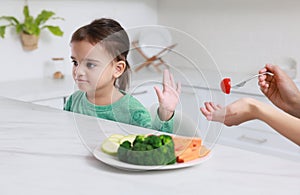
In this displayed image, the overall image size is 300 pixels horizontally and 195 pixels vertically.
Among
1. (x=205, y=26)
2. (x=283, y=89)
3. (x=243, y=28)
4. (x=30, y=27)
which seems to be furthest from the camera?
(x=205, y=26)

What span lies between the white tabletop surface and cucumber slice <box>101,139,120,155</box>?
3 centimetres

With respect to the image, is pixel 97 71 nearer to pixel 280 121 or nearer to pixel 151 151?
pixel 151 151

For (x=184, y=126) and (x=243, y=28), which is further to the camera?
(x=243, y=28)

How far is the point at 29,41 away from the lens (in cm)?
270

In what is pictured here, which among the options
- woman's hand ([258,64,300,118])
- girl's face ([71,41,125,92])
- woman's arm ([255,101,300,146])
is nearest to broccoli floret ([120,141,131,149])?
girl's face ([71,41,125,92])

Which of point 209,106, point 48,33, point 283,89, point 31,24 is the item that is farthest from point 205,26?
point 209,106

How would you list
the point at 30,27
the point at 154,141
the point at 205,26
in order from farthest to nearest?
the point at 205,26 < the point at 30,27 < the point at 154,141

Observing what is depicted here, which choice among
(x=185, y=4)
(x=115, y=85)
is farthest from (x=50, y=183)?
(x=185, y=4)

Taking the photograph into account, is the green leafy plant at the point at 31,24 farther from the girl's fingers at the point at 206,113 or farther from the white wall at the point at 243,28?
the girl's fingers at the point at 206,113

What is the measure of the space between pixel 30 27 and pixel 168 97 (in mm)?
2000

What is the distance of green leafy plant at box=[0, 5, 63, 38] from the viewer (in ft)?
8.59

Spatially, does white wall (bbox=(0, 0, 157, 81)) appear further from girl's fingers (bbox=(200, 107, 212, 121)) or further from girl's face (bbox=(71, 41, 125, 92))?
girl's fingers (bbox=(200, 107, 212, 121))

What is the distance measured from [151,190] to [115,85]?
27 centimetres

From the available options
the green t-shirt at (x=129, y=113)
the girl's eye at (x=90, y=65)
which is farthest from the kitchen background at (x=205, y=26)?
the girl's eye at (x=90, y=65)
